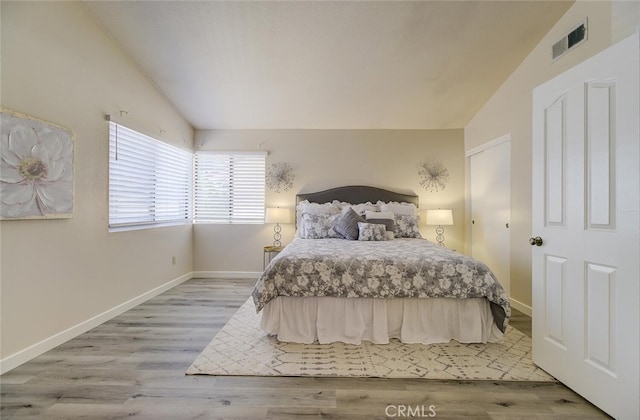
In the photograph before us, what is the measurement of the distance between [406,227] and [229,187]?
2839mm

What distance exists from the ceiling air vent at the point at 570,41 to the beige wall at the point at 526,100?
4 cm

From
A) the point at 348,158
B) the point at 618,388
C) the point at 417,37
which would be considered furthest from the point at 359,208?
the point at 618,388

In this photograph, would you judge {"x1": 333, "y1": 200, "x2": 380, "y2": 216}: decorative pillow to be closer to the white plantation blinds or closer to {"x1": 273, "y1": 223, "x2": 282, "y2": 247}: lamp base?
{"x1": 273, "y1": 223, "x2": 282, "y2": 247}: lamp base

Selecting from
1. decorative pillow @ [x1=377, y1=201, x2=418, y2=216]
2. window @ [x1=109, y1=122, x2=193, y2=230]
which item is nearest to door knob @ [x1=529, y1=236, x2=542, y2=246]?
decorative pillow @ [x1=377, y1=201, x2=418, y2=216]

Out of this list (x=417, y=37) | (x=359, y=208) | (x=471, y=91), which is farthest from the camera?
(x=359, y=208)

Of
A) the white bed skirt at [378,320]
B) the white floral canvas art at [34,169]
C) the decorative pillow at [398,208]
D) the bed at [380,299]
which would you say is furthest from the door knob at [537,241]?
the white floral canvas art at [34,169]

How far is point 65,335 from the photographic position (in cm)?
241

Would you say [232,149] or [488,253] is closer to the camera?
[488,253]

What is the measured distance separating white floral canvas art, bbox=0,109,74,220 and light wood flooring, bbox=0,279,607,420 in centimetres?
111

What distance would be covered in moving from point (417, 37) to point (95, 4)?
2.97 meters

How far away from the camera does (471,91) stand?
146 inches

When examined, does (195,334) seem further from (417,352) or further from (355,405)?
(417,352)

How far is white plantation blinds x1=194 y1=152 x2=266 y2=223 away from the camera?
15.5 feet

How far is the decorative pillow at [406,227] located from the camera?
3.98 metres
